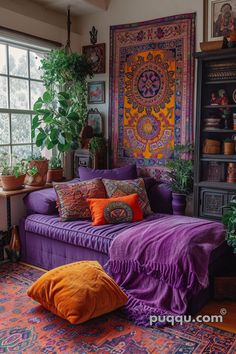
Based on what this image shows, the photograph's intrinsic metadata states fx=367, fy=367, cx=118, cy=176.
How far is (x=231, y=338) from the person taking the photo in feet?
7.82

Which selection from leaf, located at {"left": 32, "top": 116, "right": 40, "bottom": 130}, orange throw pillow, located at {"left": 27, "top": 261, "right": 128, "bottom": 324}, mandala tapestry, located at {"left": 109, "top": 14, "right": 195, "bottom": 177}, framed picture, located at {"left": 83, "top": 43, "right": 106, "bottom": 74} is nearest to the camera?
orange throw pillow, located at {"left": 27, "top": 261, "right": 128, "bottom": 324}

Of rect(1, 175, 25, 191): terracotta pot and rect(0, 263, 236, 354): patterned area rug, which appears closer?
rect(0, 263, 236, 354): patterned area rug

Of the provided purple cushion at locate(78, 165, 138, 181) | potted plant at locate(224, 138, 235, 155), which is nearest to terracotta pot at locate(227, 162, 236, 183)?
potted plant at locate(224, 138, 235, 155)

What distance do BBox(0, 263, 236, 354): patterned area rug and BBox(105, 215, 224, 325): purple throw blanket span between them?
16 centimetres

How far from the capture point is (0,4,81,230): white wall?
12.3 feet

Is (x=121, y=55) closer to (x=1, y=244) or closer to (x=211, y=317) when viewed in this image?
(x=1, y=244)

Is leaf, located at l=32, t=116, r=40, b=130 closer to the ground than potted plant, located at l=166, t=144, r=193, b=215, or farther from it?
farther from it

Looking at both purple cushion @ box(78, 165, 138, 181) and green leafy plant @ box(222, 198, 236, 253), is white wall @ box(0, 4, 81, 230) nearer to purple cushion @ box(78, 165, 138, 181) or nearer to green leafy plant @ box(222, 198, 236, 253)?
purple cushion @ box(78, 165, 138, 181)

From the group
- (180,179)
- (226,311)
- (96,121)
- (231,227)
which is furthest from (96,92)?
(226,311)

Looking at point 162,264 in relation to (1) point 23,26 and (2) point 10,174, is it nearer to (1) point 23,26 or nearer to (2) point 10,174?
(2) point 10,174

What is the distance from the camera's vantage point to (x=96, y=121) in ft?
15.0

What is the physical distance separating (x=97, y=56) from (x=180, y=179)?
74.0 inches

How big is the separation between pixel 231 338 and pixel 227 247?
2.57 feet

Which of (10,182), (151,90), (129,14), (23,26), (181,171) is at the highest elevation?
(129,14)
